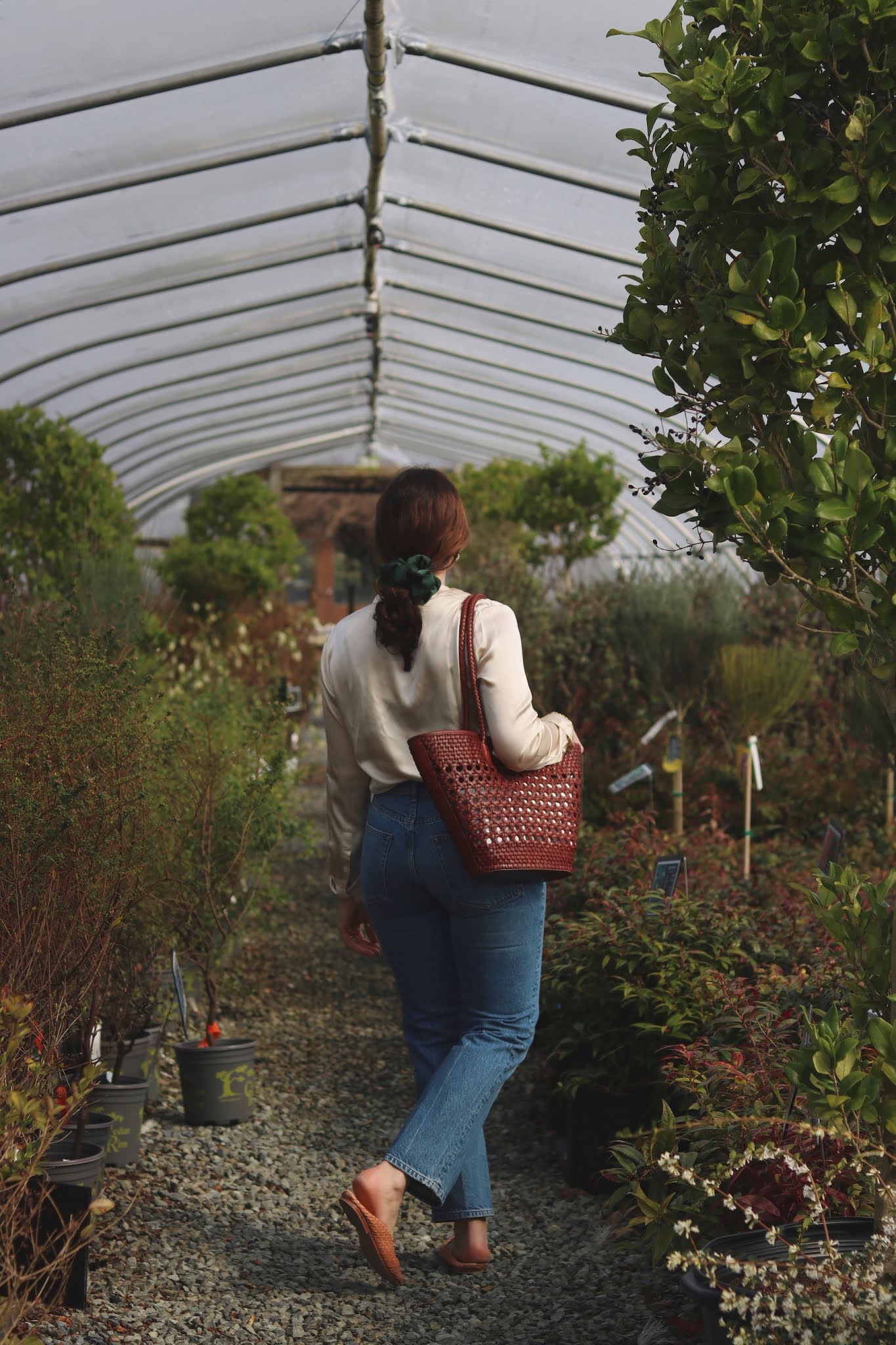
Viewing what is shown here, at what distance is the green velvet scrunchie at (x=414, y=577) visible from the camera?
2451 mm

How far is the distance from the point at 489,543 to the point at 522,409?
2779 millimetres

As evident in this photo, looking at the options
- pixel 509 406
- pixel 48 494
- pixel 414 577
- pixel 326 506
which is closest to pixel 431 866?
pixel 414 577

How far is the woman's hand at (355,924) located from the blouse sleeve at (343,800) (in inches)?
2.0

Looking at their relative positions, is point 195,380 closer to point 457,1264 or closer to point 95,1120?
point 95,1120

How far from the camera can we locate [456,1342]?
2422mm

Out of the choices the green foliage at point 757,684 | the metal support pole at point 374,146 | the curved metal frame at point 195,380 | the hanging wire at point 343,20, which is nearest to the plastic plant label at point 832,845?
the green foliage at point 757,684

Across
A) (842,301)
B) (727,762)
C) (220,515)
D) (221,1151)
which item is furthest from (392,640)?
(220,515)

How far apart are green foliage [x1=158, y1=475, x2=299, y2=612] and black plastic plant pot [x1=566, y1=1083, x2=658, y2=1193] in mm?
9714

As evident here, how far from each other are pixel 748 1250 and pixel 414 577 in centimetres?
128

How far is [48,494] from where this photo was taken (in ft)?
22.7

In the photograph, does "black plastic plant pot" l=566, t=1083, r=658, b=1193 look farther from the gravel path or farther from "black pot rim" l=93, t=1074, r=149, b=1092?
"black pot rim" l=93, t=1074, r=149, b=1092

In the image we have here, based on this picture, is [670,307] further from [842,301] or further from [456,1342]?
[456,1342]

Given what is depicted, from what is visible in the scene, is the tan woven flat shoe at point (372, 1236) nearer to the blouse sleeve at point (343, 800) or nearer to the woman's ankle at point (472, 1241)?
the woman's ankle at point (472, 1241)

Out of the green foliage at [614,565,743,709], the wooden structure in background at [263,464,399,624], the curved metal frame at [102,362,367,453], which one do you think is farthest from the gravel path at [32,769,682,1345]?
the wooden structure in background at [263,464,399,624]
